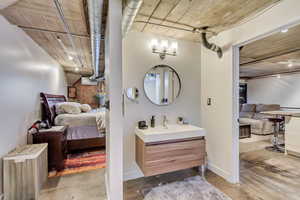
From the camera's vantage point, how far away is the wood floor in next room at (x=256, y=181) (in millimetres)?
1905

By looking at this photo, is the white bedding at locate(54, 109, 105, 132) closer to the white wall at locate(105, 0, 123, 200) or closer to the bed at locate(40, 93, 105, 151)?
the bed at locate(40, 93, 105, 151)

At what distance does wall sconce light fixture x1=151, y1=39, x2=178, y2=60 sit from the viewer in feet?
7.92

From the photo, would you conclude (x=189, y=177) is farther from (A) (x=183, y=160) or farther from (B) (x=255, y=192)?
(B) (x=255, y=192)

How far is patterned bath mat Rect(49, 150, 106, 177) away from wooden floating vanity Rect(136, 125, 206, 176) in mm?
1149

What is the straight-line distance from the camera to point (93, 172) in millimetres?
2461

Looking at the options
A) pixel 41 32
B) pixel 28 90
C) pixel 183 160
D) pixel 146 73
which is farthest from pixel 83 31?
pixel 183 160

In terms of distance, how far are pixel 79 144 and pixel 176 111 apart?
7.54 ft

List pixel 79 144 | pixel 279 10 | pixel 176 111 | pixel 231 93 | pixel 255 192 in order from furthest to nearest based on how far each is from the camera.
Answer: pixel 79 144 < pixel 176 111 < pixel 231 93 < pixel 255 192 < pixel 279 10

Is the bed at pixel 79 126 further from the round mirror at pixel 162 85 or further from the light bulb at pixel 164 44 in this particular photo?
the light bulb at pixel 164 44

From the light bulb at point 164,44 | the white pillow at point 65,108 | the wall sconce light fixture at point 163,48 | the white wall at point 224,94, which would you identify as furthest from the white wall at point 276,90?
the white pillow at point 65,108

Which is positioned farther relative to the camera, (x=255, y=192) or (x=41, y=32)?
(x=41, y=32)

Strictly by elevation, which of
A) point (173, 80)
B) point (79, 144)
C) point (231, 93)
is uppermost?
point (173, 80)

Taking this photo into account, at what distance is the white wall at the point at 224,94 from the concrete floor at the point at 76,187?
6.34ft

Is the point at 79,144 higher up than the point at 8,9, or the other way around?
the point at 8,9
